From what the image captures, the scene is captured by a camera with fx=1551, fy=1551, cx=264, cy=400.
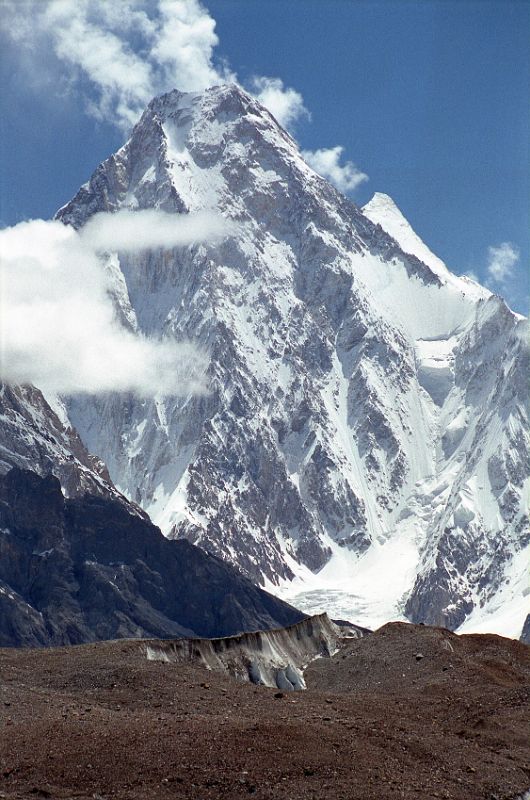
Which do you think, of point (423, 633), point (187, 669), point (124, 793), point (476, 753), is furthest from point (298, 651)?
point (124, 793)

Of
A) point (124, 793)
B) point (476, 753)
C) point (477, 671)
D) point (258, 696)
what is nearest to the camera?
point (124, 793)

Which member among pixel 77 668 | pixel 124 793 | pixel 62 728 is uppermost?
pixel 77 668

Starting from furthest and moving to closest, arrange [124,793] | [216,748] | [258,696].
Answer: [258,696] < [216,748] < [124,793]

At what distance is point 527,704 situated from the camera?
209 feet

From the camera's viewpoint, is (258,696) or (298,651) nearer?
(258,696)

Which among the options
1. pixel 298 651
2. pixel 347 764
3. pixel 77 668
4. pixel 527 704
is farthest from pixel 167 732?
pixel 298 651

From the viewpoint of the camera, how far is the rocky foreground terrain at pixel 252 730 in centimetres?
4928

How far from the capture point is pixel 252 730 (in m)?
53.2

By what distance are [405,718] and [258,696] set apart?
19.5ft

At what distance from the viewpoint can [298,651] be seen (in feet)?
248

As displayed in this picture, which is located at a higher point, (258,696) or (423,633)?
(423,633)

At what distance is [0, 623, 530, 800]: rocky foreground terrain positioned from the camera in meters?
49.3

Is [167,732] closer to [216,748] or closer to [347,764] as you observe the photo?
[216,748]

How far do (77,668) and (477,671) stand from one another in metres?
17.9
